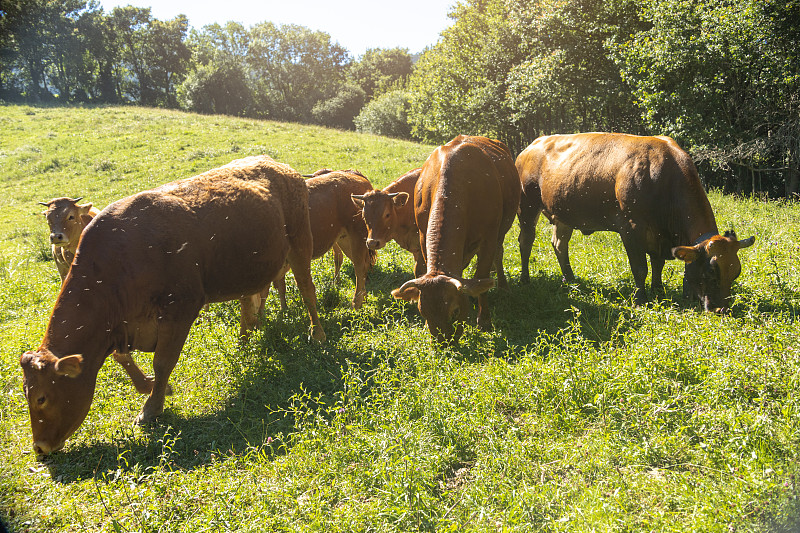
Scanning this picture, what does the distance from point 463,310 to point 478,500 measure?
270 cm

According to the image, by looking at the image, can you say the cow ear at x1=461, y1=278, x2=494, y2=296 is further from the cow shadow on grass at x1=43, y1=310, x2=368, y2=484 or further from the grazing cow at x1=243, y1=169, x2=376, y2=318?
the grazing cow at x1=243, y1=169, x2=376, y2=318

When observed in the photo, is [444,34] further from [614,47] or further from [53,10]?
[53,10]

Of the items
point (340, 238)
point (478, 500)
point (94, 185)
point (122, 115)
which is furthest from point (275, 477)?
point (122, 115)

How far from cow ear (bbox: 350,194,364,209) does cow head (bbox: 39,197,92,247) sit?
4.86 m

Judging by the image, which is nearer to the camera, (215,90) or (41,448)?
(41,448)

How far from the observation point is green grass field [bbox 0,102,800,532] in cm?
334

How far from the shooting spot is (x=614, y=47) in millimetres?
16828

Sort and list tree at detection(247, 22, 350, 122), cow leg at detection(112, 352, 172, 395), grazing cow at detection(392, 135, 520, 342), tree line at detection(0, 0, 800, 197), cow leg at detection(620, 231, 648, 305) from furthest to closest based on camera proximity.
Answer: tree at detection(247, 22, 350, 122)
tree line at detection(0, 0, 800, 197)
cow leg at detection(620, 231, 648, 305)
grazing cow at detection(392, 135, 520, 342)
cow leg at detection(112, 352, 172, 395)

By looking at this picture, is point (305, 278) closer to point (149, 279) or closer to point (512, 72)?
point (149, 279)

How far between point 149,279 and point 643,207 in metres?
6.33

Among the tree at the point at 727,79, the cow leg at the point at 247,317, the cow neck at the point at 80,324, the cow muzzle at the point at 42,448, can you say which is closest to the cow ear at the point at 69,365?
the cow neck at the point at 80,324

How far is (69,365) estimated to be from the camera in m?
4.43

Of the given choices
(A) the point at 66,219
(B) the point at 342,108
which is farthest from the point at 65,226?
(B) the point at 342,108

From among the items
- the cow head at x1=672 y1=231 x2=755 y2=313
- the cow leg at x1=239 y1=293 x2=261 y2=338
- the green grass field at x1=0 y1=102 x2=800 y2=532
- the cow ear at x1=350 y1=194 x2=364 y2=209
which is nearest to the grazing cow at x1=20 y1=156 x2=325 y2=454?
the green grass field at x1=0 y1=102 x2=800 y2=532
